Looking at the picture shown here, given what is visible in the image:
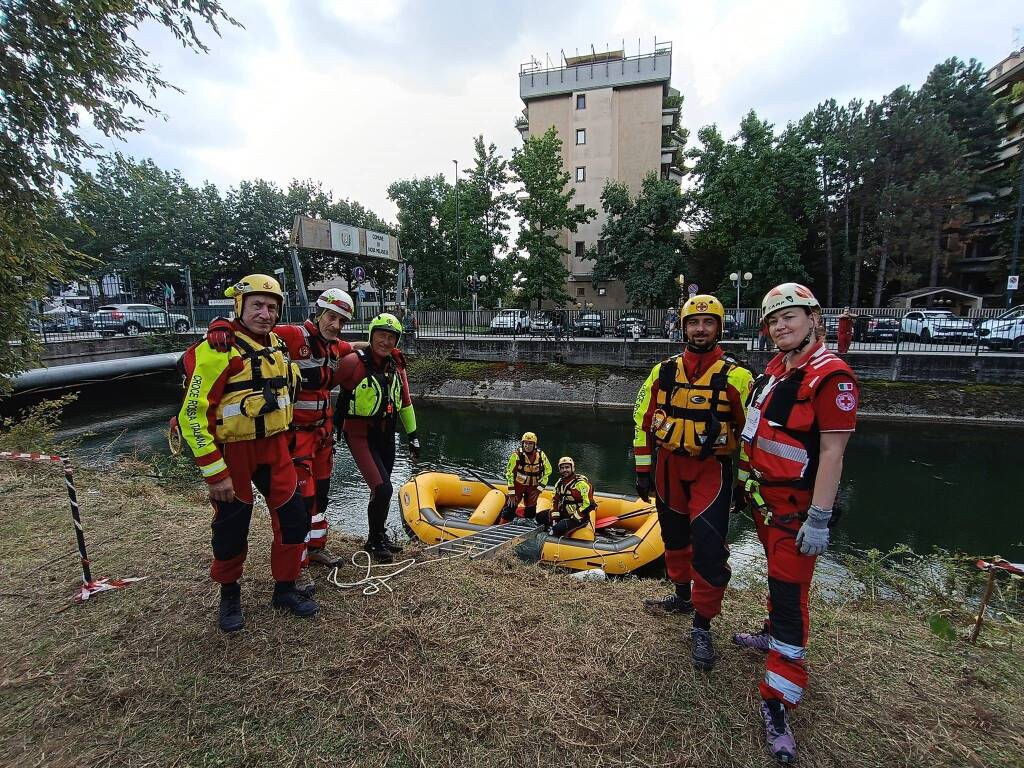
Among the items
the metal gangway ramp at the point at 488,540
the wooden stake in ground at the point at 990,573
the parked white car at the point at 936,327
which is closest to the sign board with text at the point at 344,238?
the metal gangway ramp at the point at 488,540

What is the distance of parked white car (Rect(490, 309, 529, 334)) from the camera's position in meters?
23.1

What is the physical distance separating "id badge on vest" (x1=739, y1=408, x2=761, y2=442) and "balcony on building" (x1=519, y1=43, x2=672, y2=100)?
39.2 meters

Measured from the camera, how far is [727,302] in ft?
92.8

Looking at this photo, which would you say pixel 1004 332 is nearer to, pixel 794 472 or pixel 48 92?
pixel 794 472

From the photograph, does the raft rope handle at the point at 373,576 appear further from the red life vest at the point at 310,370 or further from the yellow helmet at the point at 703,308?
the yellow helmet at the point at 703,308

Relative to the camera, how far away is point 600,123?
1372 inches

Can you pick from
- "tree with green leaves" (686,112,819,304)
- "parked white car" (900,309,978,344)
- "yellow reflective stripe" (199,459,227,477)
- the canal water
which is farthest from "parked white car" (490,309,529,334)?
"yellow reflective stripe" (199,459,227,477)

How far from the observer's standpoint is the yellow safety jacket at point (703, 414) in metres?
2.75

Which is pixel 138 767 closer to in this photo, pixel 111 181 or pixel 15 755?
pixel 15 755

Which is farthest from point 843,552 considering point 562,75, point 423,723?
point 562,75

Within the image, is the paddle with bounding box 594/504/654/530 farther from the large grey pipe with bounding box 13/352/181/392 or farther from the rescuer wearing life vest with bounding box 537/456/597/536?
the large grey pipe with bounding box 13/352/181/392

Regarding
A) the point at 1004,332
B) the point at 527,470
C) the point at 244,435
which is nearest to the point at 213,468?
the point at 244,435

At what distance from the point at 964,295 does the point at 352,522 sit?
33.0 metres

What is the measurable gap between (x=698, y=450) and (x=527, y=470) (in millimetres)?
4360
